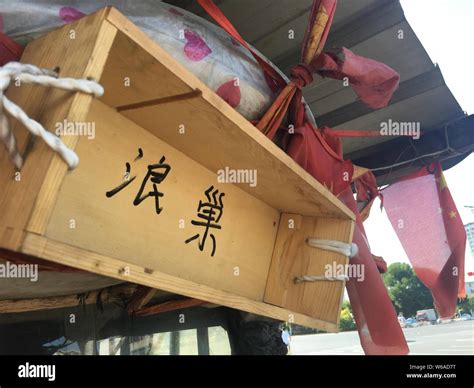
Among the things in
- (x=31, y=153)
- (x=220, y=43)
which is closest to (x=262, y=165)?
(x=220, y=43)

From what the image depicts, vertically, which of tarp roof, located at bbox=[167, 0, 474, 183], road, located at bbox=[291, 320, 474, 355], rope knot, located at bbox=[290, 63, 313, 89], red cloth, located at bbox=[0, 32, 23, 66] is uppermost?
tarp roof, located at bbox=[167, 0, 474, 183]

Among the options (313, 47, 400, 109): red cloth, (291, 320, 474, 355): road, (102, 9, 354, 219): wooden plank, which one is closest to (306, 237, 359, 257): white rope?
(102, 9, 354, 219): wooden plank

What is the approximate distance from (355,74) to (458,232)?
55.8 inches

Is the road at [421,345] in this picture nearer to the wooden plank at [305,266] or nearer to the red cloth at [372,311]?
the red cloth at [372,311]

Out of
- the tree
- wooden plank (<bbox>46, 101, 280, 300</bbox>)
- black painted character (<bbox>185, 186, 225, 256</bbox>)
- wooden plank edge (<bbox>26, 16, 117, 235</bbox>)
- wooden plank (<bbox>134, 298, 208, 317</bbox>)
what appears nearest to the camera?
wooden plank edge (<bbox>26, 16, 117, 235</bbox>)

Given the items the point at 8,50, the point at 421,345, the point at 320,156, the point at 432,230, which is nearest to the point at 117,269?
the point at 8,50

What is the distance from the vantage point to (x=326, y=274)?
4.80 ft

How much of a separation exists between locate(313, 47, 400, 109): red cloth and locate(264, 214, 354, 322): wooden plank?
0.46 meters

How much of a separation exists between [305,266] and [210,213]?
476 mm

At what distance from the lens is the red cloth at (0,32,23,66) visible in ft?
2.60

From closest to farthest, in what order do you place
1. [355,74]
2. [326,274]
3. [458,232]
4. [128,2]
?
1. [128,2]
2. [355,74]
3. [326,274]
4. [458,232]

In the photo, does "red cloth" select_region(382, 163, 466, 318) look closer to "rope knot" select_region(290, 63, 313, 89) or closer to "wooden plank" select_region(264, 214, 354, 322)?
"wooden plank" select_region(264, 214, 354, 322)

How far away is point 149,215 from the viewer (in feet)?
3.39

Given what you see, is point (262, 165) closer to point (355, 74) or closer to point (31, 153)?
point (355, 74)
